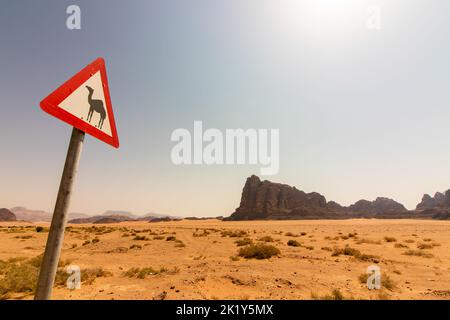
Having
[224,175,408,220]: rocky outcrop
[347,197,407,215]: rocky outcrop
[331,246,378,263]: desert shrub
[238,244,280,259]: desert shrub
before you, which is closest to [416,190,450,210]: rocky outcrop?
[347,197,407,215]: rocky outcrop

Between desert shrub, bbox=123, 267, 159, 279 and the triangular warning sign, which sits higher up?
the triangular warning sign

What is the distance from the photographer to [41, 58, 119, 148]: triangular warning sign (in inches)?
83.6

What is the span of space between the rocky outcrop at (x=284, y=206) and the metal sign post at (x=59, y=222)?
339ft

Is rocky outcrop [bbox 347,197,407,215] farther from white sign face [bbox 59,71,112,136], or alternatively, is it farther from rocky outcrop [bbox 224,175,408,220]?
white sign face [bbox 59,71,112,136]

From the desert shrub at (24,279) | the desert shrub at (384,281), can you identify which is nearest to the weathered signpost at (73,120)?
the desert shrub at (24,279)

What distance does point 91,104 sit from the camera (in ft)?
7.79

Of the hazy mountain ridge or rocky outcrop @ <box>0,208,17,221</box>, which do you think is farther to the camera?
rocky outcrop @ <box>0,208,17,221</box>

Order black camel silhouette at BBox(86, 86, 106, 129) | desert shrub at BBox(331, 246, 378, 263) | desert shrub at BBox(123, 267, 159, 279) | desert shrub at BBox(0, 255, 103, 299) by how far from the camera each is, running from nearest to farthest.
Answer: black camel silhouette at BBox(86, 86, 106, 129) < desert shrub at BBox(0, 255, 103, 299) < desert shrub at BBox(123, 267, 159, 279) < desert shrub at BBox(331, 246, 378, 263)

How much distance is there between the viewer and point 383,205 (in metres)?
131

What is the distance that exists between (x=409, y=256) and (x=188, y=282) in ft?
38.8

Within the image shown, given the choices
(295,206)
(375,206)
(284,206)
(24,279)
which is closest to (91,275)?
(24,279)

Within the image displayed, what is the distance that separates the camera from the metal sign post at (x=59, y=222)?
195cm
